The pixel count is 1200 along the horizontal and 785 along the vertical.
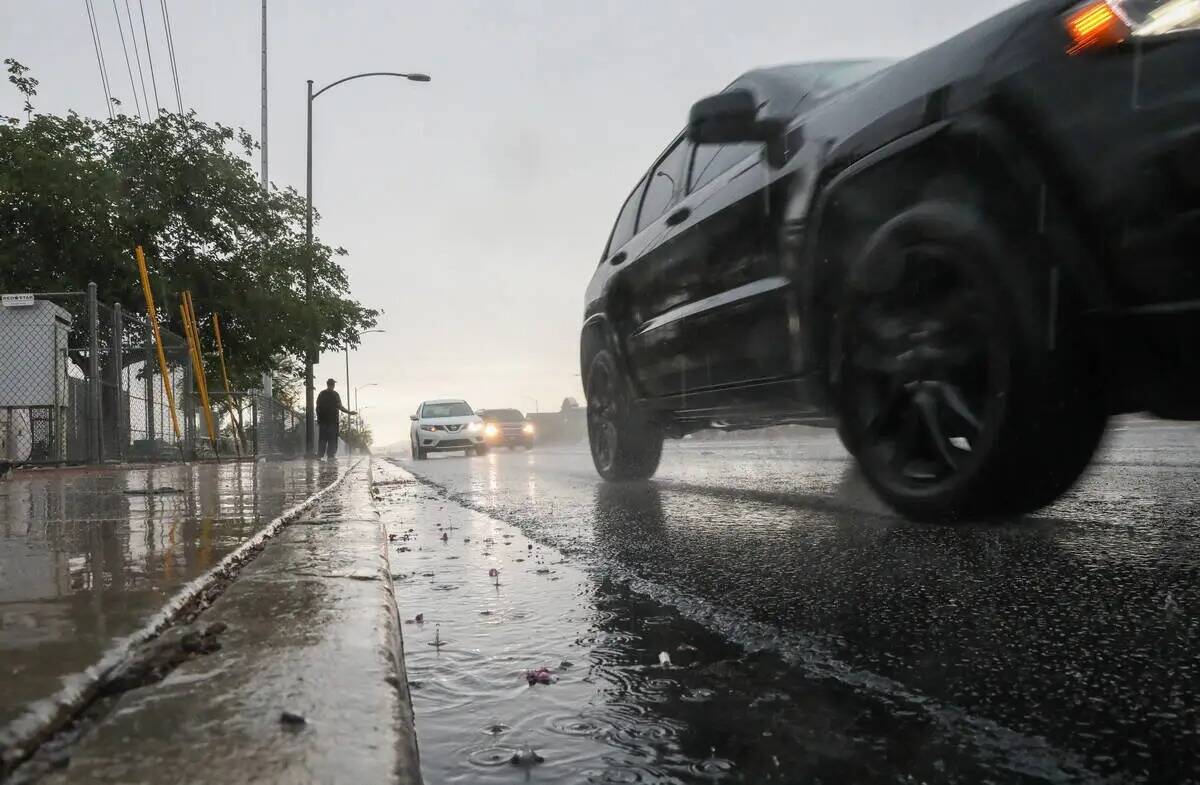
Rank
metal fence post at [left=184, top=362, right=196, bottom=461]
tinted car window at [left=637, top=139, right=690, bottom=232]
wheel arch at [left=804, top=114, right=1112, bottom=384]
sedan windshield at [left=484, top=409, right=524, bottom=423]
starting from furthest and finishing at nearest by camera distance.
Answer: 1. sedan windshield at [left=484, top=409, right=524, bottom=423]
2. metal fence post at [left=184, top=362, right=196, bottom=461]
3. tinted car window at [left=637, top=139, right=690, bottom=232]
4. wheel arch at [left=804, top=114, right=1112, bottom=384]

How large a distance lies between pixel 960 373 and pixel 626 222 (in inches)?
140

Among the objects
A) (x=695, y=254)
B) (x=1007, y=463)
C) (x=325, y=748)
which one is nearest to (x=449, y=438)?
(x=695, y=254)

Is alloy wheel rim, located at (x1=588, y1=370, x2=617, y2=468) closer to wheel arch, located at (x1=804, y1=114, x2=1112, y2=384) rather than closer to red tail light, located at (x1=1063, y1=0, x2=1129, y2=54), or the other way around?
wheel arch, located at (x1=804, y1=114, x2=1112, y2=384)

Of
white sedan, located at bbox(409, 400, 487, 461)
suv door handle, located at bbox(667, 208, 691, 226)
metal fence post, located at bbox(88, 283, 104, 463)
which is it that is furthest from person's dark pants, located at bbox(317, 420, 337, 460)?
suv door handle, located at bbox(667, 208, 691, 226)

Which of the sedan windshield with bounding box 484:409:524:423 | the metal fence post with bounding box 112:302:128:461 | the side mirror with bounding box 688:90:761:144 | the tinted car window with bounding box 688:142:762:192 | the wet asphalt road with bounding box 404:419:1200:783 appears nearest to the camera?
the wet asphalt road with bounding box 404:419:1200:783

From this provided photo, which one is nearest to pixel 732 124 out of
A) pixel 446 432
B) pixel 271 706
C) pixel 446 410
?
pixel 271 706

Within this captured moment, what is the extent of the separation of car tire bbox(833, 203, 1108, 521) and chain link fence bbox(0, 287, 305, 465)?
10.4 meters

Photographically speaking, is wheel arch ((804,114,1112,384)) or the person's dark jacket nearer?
wheel arch ((804,114,1112,384))

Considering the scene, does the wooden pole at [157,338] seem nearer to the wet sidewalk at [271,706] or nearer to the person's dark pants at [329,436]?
the person's dark pants at [329,436]

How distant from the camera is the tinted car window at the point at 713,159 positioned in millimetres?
4500

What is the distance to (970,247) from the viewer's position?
9.82 feet

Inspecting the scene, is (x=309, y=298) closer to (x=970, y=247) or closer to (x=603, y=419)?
(x=603, y=419)

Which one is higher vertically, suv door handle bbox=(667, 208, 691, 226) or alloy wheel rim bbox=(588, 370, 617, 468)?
suv door handle bbox=(667, 208, 691, 226)

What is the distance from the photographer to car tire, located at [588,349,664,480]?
6.46 m
